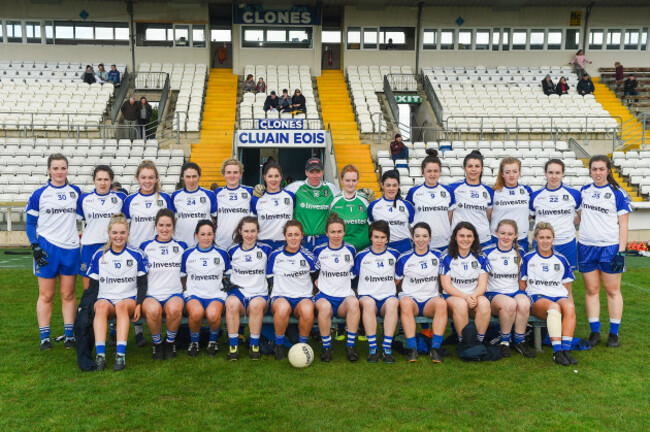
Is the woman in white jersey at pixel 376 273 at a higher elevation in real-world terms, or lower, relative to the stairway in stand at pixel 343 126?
lower

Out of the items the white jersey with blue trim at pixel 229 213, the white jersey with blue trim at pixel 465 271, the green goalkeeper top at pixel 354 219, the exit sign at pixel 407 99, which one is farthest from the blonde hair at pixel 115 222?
the exit sign at pixel 407 99

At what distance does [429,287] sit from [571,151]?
12.6 meters

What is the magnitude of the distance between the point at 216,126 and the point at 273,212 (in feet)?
41.8

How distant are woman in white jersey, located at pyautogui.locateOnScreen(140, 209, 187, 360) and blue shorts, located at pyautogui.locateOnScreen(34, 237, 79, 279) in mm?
762

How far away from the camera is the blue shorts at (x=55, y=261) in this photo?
548 cm

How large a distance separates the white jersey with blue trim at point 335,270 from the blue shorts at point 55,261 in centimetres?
236

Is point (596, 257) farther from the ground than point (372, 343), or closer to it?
farther from the ground

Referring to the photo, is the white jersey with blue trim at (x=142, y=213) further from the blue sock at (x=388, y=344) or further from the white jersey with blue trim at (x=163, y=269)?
the blue sock at (x=388, y=344)

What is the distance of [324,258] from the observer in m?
5.39

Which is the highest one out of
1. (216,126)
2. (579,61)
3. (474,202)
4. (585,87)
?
(579,61)

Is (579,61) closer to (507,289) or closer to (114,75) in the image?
(114,75)

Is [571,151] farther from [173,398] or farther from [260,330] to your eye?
[173,398]

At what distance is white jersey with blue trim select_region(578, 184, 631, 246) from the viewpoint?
5.68 m

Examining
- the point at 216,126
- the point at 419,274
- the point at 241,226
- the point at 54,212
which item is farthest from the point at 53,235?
the point at 216,126
